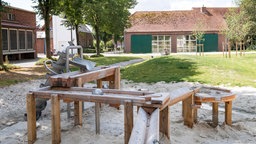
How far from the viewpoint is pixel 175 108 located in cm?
820

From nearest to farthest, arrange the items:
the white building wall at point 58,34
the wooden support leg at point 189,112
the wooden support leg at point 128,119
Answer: the wooden support leg at point 128,119, the wooden support leg at point 189,112, the white building wall at point 58,34

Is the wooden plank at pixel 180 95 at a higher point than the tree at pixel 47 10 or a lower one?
lower

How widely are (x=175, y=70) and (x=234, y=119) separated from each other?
8.49 m

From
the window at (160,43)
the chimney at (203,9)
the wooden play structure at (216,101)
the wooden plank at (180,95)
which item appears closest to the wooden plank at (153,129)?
the wooden plank at (180,95)

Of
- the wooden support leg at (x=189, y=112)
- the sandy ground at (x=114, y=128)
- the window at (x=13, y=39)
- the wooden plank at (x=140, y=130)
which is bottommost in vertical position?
the sandy ground at (x=114, y=128)

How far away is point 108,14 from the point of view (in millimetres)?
32094

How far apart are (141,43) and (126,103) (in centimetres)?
4172

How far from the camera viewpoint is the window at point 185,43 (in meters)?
45.4

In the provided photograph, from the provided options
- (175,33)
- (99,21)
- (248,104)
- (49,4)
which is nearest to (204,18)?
(175,33)

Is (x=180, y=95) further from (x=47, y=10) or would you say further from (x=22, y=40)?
(x=22, y=40)

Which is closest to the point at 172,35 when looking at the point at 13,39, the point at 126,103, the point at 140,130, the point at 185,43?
the point at 185,43

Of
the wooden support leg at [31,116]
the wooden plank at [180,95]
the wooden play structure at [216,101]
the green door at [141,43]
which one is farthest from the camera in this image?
the green door at [141,43]

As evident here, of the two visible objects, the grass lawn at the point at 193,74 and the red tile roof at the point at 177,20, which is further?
the red tile roof at the point at 177,20

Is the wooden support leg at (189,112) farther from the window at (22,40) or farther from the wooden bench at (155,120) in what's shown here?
the window at (22,40)
